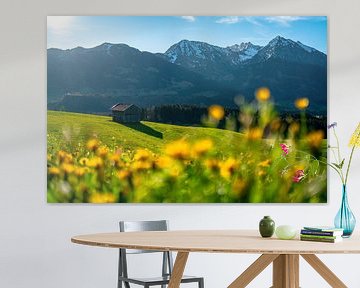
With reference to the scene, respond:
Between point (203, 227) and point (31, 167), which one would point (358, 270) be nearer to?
point (203, 227)

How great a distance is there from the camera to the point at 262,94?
6.45 meters

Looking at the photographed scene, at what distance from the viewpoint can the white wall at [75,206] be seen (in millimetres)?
6324

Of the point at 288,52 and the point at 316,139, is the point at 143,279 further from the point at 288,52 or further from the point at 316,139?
the point at 288,52

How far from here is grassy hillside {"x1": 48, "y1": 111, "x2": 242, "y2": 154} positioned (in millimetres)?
6402

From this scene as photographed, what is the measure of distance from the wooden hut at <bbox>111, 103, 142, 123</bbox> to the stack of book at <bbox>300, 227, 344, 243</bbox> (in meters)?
2.41

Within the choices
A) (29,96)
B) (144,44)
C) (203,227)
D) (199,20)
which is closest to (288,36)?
(199,20)

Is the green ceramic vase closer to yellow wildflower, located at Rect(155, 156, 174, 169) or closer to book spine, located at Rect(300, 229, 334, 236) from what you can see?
book spine, located at Rect(300, 229, 334, 236)

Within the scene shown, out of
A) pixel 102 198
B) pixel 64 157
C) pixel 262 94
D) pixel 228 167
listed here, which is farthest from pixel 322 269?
pixel 64 157

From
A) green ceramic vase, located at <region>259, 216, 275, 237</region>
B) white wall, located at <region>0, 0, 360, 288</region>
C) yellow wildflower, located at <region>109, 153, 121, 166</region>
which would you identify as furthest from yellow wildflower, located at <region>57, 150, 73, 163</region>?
green ceramic vase, located at <region>259, 216, 275, 237</region>

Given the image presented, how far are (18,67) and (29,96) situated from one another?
232 mm

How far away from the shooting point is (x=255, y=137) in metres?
6.41

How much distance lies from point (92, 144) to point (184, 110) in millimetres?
745

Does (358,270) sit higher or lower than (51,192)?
lower

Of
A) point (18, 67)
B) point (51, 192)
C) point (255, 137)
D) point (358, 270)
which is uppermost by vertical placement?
point (18, 67)
